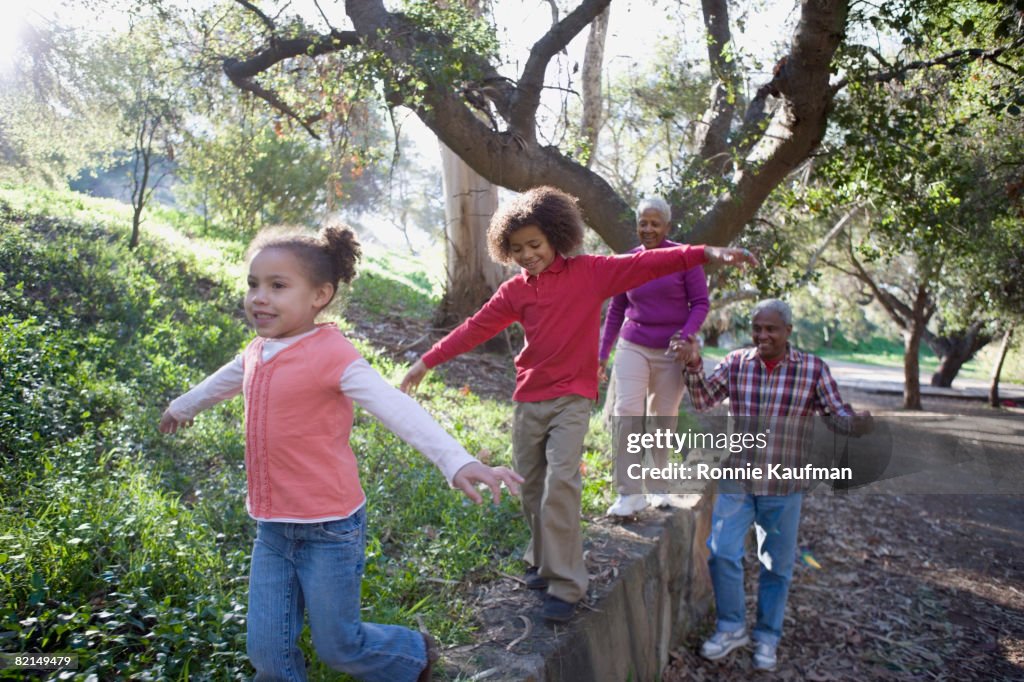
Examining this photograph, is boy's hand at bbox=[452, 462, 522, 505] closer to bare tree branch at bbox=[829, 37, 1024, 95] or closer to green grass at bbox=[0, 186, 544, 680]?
green grass at bbox=[0, 186, 544, 680]

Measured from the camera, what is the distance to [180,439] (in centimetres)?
521

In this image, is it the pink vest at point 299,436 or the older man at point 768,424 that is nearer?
the pink vest at point 299,436

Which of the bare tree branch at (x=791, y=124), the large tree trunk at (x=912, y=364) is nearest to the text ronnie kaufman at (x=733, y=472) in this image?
the bare tree branch at (x=791, y=124)

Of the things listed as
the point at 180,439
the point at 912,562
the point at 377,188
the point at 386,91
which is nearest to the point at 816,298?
the point at 912,562

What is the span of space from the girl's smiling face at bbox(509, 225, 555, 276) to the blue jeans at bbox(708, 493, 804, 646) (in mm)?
1920

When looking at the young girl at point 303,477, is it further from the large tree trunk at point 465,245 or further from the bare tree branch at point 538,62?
the large tree trunk at point 465,245

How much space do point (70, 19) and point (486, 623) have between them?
9.82 meters

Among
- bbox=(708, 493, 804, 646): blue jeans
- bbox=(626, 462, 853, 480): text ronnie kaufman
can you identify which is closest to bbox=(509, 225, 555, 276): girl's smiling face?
bbox=(626, 462, 853, 480): text ronnie kaufman

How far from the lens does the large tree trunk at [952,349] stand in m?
21.3

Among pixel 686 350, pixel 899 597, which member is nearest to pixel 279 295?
pixel 686 350

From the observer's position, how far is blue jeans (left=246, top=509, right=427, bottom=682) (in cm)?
262

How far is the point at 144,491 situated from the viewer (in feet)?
13.7

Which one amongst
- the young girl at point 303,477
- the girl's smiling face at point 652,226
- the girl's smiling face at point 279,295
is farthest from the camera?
the girl's smiling face at point 652,226

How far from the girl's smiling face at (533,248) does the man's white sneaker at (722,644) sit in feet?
8.98
